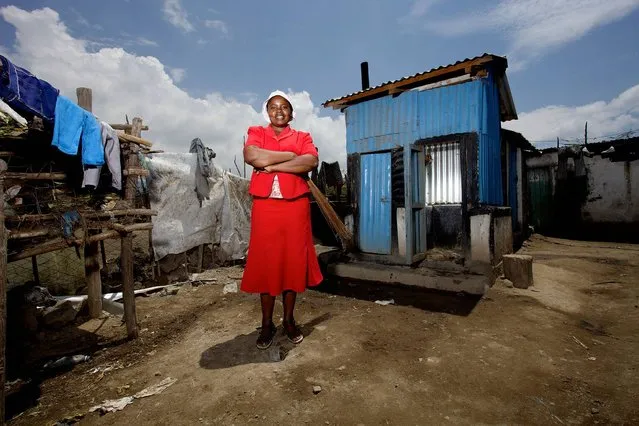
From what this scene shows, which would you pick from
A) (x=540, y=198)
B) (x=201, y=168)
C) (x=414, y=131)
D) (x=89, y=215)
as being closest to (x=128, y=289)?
(x=89, y=215)

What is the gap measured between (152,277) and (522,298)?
7551 millimetres

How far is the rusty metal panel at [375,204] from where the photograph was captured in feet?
23.8

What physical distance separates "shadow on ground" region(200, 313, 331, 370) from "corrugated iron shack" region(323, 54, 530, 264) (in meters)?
3.73

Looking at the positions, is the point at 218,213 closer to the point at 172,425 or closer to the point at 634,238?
the point at 172,425

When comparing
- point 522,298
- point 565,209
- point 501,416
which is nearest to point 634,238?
point 565,209

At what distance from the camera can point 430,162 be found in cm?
702

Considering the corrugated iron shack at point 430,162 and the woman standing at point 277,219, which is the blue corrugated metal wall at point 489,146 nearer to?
the corrugated iron shack at point 430,162

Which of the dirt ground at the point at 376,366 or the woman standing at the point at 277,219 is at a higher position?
the woman standing at the point at 277,219

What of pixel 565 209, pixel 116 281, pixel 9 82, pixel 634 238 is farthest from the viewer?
pixel 565 209

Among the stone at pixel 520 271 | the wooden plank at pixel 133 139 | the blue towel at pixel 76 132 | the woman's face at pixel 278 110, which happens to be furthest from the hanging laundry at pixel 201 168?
the stone at pixel 520 271

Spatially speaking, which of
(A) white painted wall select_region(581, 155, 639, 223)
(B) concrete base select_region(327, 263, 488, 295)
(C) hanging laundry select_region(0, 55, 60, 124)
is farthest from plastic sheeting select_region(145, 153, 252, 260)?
(A) white painted wall select_region(581, 155, 639, 223)

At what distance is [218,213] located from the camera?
8.41 metres

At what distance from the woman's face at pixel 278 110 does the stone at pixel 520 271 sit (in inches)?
201

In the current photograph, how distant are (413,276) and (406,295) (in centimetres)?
73
